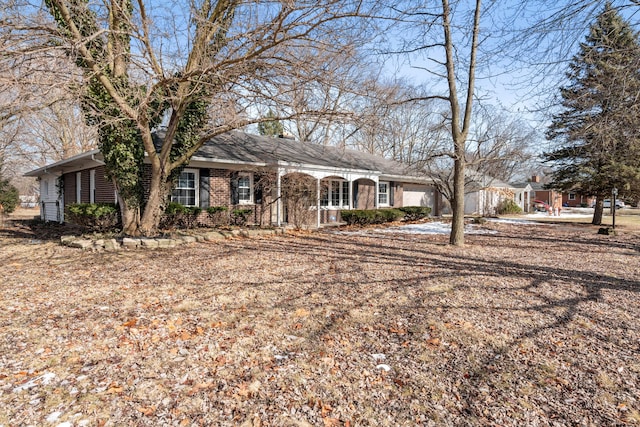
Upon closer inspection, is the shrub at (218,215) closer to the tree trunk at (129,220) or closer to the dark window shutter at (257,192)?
the dark window shutter at (257,192)

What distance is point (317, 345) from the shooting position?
3635mm

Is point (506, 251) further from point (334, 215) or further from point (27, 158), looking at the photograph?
point (27, 158)

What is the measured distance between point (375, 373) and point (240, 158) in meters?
11.8

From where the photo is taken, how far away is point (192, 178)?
1345 centimetres

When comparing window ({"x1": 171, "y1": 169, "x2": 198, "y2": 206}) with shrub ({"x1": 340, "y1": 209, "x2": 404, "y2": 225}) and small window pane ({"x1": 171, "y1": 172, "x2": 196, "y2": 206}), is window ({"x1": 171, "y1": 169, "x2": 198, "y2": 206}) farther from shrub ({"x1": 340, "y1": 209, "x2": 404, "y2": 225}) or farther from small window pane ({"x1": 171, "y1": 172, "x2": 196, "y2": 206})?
shrub ({"x1": 340, "y1": 209, "x2": 404, "y2": 225})

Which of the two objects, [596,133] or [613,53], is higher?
[613,53]

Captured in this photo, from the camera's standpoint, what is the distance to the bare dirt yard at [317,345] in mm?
2615

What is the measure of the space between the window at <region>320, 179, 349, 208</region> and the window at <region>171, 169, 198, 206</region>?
6.14 m

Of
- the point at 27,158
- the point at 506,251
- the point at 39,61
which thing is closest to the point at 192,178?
the point at 39,61

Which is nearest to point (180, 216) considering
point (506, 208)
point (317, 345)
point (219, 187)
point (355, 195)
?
point (219, 187)

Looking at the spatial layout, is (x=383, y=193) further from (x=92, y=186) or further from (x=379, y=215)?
(x=92, y=186)

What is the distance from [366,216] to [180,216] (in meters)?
8.01

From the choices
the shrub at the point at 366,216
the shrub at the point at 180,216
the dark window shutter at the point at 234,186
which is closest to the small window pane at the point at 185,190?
the shrub at the point at 180,216

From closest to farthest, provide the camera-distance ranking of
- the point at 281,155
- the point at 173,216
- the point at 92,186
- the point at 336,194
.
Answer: the point at 173,216 < the point at 92,186 < the point at 281,155 < the point at 336,194
